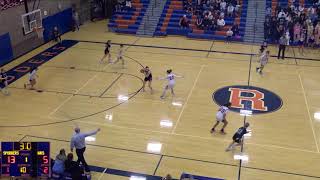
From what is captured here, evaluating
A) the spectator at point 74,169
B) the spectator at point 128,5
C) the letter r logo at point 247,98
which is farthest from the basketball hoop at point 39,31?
the spectator at point 74,169

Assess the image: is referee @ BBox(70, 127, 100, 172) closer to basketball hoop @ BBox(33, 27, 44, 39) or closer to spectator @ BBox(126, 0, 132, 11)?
basketball hoop @ BBox(33, 27, 44, 39)

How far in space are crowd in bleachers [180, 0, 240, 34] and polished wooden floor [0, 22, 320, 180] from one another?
398 centimetres

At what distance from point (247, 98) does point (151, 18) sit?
14.7 m

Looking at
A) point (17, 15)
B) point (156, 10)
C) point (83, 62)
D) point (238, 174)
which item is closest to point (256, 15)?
point (156, 10)

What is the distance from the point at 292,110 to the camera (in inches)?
664

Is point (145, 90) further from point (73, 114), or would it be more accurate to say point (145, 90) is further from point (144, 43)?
point (144, 43)

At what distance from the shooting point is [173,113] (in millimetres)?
16484

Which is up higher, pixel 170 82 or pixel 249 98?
pixel 170 82

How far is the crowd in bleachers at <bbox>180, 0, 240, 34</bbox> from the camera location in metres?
28.3

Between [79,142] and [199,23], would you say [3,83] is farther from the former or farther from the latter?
[199,23]

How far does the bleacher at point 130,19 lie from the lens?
97.7ft

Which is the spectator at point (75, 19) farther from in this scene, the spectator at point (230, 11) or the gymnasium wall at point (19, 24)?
the spectator at point (230, 11)

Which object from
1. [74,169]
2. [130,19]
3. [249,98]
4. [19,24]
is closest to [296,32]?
[249,98]

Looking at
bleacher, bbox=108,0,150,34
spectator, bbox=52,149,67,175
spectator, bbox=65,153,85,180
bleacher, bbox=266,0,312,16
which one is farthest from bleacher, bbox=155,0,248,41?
spectator, bbox=65,153,85,180
